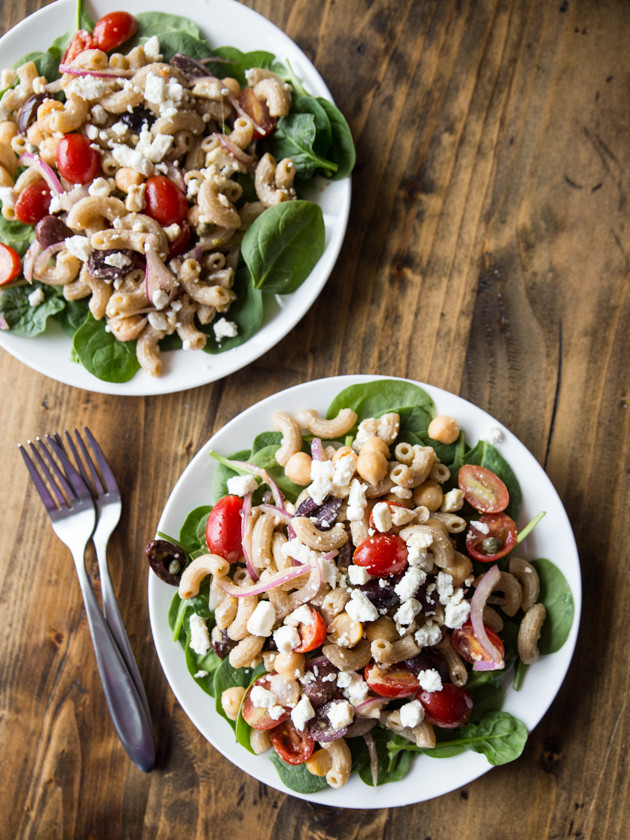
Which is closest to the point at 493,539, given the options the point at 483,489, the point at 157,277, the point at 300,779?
the point at 483,489

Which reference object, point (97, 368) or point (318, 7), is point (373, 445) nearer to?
point (97, 368)

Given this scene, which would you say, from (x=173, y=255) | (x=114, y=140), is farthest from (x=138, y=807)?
(x=114, y=140)

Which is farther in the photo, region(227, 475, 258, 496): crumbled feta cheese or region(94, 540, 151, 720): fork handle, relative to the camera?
region(94, 540, 151, 720): fork handle

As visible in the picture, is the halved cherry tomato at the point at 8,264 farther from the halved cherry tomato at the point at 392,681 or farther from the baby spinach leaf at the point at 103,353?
the halved cherry tomato at the point at 392,681

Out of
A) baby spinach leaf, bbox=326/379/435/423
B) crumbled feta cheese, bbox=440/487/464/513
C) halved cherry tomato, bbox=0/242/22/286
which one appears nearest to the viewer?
crumbled feta cheese, bbox=440/487/464/513

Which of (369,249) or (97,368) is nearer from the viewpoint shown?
(97,368)

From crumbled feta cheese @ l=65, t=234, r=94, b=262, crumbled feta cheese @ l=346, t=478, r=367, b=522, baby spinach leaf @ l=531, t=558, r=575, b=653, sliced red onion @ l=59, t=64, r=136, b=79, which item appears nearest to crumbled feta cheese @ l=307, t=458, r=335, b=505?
crumbled feta cheese @ l=346, t=478, r=367, b=522

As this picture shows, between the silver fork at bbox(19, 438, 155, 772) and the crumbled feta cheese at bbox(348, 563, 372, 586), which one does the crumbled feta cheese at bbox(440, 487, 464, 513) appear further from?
the silver fork at bbox(19, 438, 155, 772)
